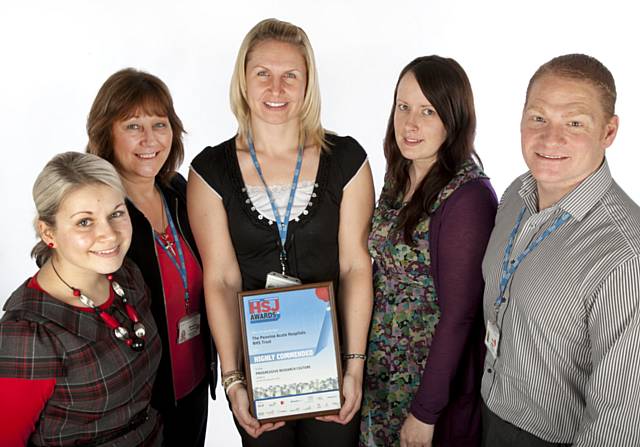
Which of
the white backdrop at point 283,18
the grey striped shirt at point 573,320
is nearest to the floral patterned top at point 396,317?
the grey striped shirt at point 573,320

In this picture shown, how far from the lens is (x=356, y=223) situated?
Result: 8.26ft

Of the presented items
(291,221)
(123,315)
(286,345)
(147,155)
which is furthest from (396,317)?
(147,155)

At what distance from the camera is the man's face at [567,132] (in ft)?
6.01

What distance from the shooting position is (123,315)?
2.15m

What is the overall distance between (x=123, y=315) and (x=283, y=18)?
6.64ft

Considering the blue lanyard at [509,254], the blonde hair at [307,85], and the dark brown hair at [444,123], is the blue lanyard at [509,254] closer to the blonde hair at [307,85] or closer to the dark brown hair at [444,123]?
the dark brown hair at [444,123]

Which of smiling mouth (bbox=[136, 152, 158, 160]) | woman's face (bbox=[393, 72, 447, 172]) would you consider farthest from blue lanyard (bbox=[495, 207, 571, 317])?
smiling mouth (bbox=[136, 152, 158, 160])

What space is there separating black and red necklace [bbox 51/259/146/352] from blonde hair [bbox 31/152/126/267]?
0.60 ft

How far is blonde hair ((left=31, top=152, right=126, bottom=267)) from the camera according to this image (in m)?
2.00

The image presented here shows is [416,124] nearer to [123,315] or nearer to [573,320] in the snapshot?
[573,320]

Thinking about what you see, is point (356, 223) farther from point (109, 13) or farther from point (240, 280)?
point (109, 13)

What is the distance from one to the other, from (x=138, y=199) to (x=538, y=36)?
2351 millimetres

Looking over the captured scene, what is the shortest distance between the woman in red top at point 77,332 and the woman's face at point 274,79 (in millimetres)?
626

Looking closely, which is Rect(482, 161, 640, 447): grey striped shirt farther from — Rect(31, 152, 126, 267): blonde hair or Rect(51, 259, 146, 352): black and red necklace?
Rect(31, 152, 126, 267): blonde hair
